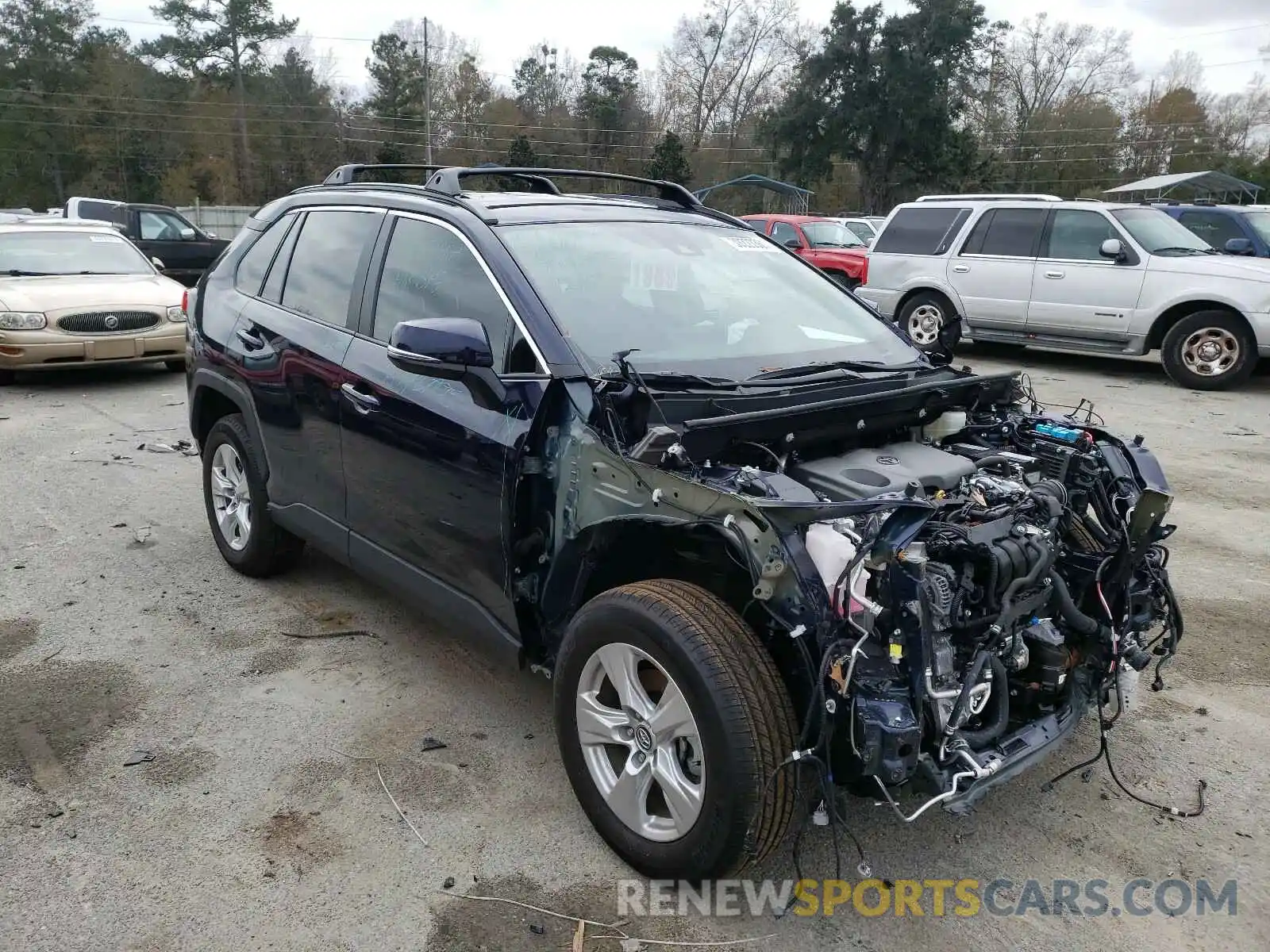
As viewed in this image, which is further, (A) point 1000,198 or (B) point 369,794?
(A) point 1000,198

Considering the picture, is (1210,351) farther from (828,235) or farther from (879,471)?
(879,471)

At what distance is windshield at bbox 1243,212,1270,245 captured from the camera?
43.0ft

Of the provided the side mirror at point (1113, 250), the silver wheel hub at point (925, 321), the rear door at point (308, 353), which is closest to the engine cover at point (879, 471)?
the rear door at point (308, 353)

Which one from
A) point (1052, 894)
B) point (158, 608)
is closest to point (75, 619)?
point (158, 608)

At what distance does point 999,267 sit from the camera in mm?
11539

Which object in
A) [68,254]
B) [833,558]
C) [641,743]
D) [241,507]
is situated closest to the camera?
[833,558]

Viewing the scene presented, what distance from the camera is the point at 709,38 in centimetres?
5700

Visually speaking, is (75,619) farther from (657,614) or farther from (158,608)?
(657,614)

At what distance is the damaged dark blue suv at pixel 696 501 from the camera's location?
2.43 metres

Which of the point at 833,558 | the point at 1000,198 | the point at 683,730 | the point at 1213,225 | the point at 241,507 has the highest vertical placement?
the point at 1000,198

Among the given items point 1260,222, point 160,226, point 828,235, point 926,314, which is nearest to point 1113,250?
point 926,314

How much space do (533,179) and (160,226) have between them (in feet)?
51.2

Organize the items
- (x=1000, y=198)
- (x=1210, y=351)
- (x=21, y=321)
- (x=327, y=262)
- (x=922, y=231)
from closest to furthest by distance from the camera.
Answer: (x=327, y=262) < (x=21, y=321) < (x=1210, y=351) < (x=1000, y=198) < (x=922, y=231)

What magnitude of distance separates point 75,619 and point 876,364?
377 cm
